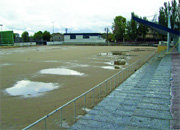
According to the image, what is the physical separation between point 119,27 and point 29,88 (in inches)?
3339

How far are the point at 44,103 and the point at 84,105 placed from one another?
2.44 metres

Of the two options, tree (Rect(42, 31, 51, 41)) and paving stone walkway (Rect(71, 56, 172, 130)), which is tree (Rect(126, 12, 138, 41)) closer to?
tree (Rect(42, 31, 51, 41))

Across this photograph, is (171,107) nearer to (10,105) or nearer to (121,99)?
(121,99)

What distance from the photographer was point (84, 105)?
9578 millimetres

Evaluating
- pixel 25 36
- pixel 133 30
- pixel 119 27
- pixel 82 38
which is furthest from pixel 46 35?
pixel 133 30

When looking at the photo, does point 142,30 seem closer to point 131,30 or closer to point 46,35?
point 131,30

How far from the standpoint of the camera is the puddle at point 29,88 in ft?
41.0

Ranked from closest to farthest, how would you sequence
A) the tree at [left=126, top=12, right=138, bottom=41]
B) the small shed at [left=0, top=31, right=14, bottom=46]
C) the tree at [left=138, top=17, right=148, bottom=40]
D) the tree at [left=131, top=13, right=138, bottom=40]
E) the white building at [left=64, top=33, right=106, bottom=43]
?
the small shed at [left=0, top=31, right=14, bottom=46] < the tree at [left=138, top=17, right=148, bottom=40] < the tree at [left=131, top=13, right=138, bottom=40] < the tree at [left=126, top=12, right=138, bottom=41] < the white building at [left=64, top=33, right=106, bottom=43]

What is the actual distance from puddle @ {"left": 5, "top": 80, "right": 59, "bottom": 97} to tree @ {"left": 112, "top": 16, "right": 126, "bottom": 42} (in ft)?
271

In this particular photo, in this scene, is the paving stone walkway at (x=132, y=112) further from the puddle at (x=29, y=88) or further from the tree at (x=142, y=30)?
the tree at (x=142, y=30)

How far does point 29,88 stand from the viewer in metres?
13.8

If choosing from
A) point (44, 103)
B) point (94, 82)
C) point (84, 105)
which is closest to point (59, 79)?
point (94, 82)

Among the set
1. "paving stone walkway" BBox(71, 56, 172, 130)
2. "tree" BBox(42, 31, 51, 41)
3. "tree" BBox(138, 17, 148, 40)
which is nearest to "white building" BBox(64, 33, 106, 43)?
"tree" BBox(42, 31, 51, 41)

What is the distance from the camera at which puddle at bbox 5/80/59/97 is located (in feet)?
41.0
